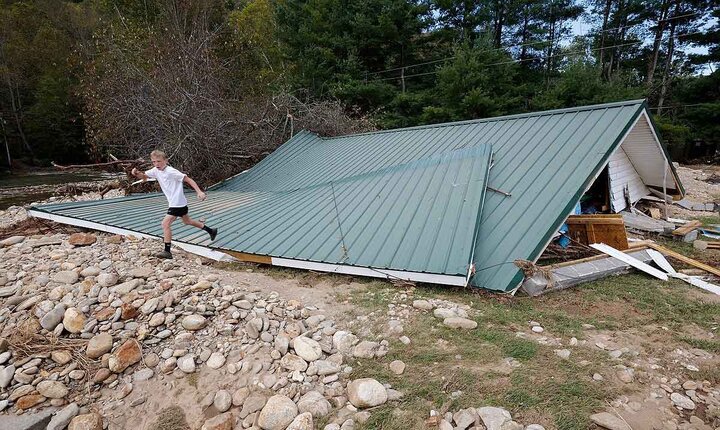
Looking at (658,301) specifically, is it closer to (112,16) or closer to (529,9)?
(529,9)

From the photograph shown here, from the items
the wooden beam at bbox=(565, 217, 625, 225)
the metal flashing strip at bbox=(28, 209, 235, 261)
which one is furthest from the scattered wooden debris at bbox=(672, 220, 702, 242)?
the metal flashing strip at bbox=(28, 209, 235, 261)

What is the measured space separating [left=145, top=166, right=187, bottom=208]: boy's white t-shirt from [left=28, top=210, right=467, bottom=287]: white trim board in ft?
2.96

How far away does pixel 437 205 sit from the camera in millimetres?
5152

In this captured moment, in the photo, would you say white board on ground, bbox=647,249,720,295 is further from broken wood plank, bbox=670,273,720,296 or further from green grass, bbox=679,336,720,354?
green grass, bbox=679,336,720,354

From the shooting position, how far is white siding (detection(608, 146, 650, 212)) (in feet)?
23.9

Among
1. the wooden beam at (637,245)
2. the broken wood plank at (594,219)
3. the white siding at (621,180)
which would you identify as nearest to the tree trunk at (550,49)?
the white siding at (621,180)

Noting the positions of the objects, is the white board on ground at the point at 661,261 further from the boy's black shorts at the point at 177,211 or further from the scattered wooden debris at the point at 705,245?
the boy's black shorts at the point at 177,211

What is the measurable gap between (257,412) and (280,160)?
27.8ft

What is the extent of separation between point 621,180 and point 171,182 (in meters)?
9.03

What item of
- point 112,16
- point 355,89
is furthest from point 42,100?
point 355,89

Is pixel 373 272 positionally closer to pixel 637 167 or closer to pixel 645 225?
pixel 645 225

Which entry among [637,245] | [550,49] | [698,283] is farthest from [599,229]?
[550,49]

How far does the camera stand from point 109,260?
4492 mm

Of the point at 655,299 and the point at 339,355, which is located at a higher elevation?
the point at 339,355
